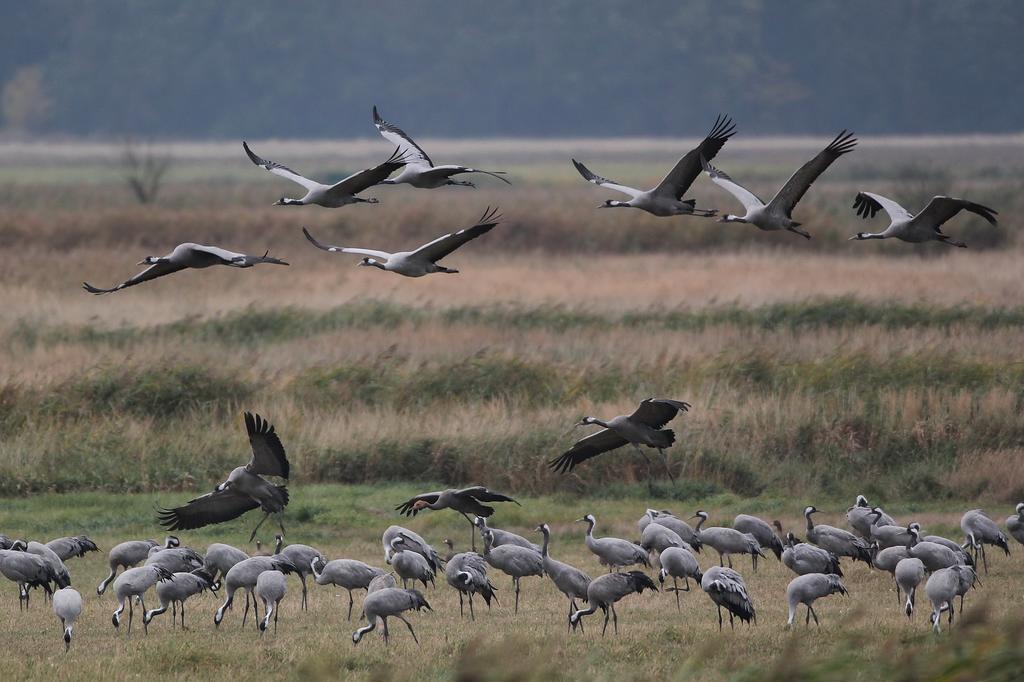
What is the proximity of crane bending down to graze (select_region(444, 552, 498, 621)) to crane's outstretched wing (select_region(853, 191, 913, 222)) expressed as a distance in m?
4.26

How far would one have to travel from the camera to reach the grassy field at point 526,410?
1169 cm

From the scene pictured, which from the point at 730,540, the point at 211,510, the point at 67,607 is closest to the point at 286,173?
the point at 211,510

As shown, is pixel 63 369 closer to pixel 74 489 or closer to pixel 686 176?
pixel 74 489

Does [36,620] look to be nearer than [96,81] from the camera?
Yes

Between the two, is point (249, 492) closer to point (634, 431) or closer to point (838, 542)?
point (634, 431)

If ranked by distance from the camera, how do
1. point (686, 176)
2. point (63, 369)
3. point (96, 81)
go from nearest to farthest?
point (686, 176)
point (63, 369)
point (96, 81)

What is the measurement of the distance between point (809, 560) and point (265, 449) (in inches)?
181

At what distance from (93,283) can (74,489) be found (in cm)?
1501

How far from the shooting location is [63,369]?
22641 millimetres

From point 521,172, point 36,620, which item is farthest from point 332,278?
point 521,172

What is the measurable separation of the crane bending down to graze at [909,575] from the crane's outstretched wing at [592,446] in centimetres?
345

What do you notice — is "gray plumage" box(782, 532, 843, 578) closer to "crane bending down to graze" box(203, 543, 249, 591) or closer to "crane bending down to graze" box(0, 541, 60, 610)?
"crane bending down to graze" box(203, 543, 249, 591)

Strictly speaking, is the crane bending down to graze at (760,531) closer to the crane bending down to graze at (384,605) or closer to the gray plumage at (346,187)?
the crane bending down to graze at (384,605)

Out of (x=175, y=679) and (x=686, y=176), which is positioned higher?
(x=686, y=176)
